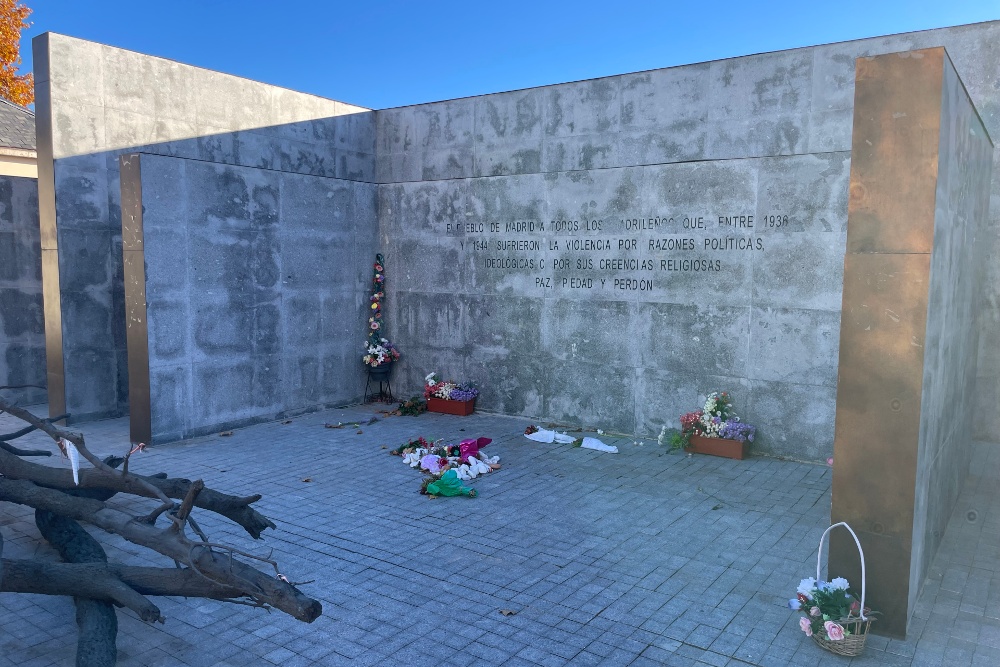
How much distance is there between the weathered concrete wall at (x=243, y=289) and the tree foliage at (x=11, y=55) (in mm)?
17064

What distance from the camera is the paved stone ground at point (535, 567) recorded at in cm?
479

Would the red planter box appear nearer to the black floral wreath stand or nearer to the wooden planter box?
the black floral wreath stand

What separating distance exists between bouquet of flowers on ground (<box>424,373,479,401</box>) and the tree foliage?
19.3 metres

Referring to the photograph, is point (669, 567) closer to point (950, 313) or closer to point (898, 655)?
point (898, 655)

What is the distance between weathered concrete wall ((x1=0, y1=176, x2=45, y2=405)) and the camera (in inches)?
494

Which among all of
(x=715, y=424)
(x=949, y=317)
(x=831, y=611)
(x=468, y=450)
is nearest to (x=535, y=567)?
(x=831, y=611)

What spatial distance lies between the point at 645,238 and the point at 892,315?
5628 mm

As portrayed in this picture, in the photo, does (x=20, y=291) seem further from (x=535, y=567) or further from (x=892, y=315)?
(x=892, y=315)

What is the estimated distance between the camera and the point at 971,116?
6254 mm

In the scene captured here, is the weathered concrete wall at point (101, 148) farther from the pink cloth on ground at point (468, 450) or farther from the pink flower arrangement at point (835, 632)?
the pink flower arrangement at point (835, 632)

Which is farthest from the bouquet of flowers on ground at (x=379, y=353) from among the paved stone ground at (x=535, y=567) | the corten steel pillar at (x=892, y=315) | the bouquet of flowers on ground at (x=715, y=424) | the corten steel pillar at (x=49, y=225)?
the corten steel pillar at (x=892, y=315)

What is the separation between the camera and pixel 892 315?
192 inches

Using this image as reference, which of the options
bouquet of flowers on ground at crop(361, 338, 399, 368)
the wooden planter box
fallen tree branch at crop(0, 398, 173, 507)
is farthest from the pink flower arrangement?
bouquet of flowers on ground at crop(361, 338, 399, 368)

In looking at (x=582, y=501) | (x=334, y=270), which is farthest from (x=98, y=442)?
(x=582, y=501)
